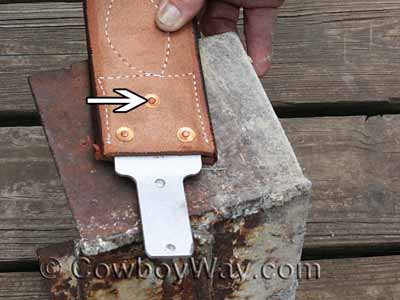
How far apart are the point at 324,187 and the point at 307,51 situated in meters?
0.31

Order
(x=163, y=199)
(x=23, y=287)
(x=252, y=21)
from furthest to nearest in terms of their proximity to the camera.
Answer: (x=252, y=21), (x=23, y=287), (x=163, y=199)

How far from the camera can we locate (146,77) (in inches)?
43.0

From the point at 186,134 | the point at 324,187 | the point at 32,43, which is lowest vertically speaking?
the point at 324,187

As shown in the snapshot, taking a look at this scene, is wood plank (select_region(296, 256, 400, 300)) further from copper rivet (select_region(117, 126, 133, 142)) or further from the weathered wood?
copper rivet (select_region(117, 126, 133, 142))

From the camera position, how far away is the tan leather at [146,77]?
1.03m

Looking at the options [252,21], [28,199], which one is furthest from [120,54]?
[252,21]

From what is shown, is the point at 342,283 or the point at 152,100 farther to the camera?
the point at 342,283

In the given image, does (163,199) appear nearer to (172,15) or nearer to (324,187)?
(172,15)

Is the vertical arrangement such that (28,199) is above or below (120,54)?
below

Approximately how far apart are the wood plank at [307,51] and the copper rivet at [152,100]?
48 cm

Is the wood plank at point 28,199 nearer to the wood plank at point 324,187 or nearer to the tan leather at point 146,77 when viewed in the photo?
the wood plank at point 324,187

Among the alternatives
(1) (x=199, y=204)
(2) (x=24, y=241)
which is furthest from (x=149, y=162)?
(2) (x=24, y=241)

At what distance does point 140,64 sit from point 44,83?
0.14 meters

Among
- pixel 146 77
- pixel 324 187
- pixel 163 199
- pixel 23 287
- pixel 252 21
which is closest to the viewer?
pixel 163 199
